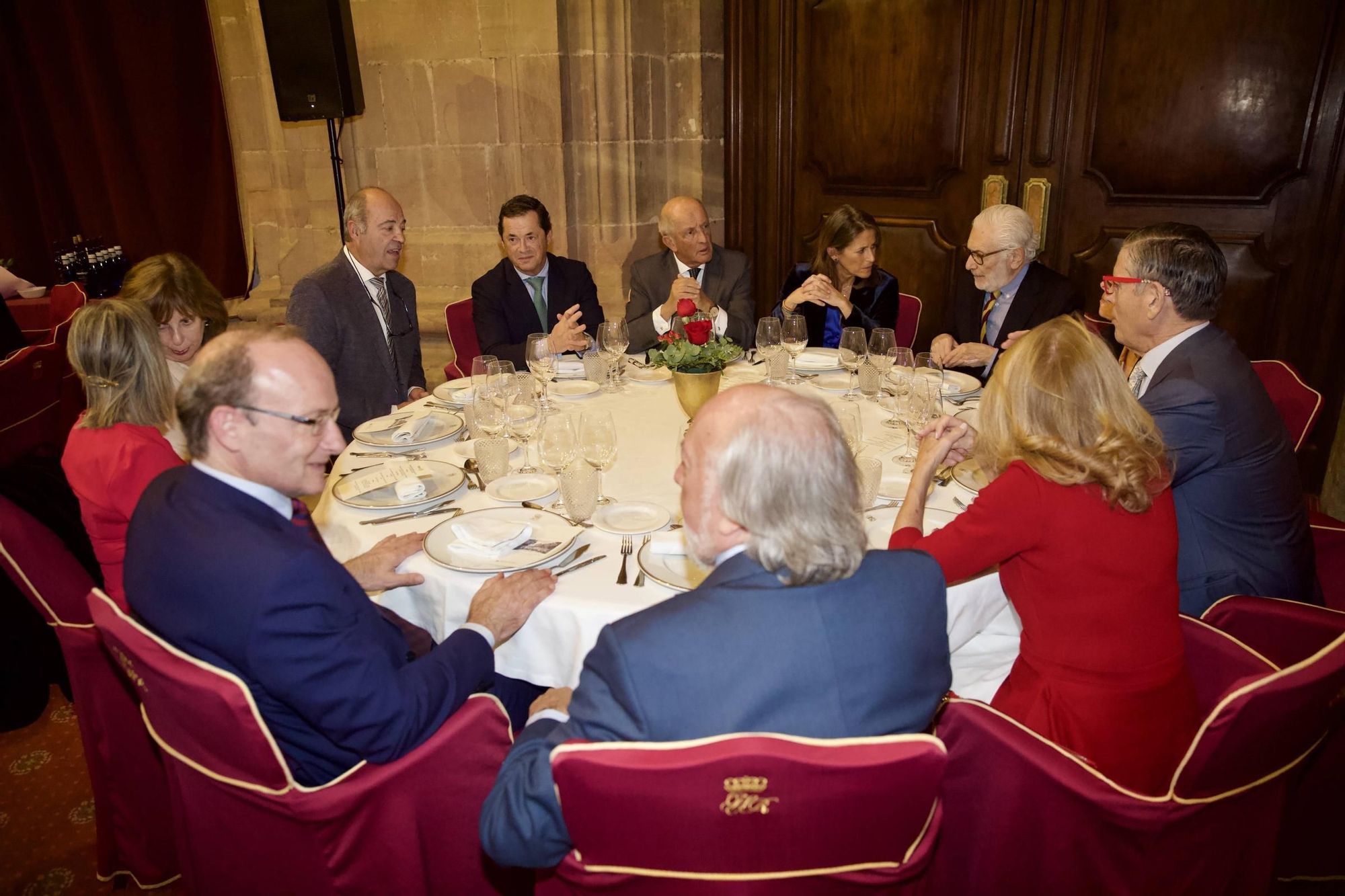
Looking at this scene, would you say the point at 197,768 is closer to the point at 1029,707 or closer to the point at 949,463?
the point at 1029,707

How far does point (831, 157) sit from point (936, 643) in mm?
5185

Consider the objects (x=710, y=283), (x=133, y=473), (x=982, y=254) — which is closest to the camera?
(x=133, y=473)

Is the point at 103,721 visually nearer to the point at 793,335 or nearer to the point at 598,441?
the point at 598,441

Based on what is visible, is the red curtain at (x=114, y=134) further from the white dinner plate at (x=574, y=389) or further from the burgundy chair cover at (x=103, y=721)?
the burgundy chair cover at (x=103, y=721)

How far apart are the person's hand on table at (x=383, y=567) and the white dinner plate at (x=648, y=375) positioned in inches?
63.8

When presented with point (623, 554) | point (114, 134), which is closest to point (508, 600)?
point (623, 554)

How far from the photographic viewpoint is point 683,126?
6.05 metres

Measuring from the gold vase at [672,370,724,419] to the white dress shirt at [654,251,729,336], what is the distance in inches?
46.2

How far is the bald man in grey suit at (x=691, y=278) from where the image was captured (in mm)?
4496

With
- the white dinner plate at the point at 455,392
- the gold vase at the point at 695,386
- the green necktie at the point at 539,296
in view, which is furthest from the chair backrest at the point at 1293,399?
the green necktie at the point at 539,296

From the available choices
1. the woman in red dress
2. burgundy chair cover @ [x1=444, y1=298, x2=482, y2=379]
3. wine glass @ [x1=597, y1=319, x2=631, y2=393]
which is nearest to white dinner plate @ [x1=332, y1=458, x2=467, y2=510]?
wine glass @ [x1=597, y1=319, x2=631, y2=393]

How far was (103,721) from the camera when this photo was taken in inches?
88.9

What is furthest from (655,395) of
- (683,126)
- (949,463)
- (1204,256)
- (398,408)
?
(683,126)

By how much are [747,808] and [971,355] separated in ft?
9.85
